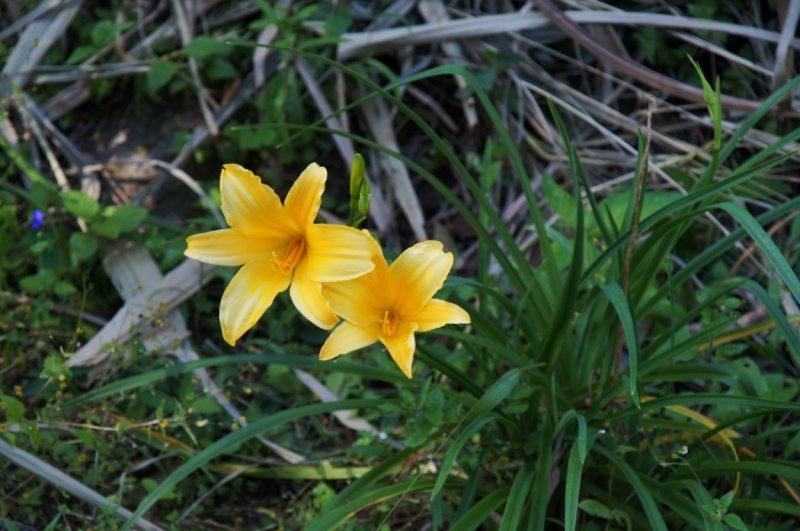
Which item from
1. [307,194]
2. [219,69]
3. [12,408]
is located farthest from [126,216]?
[307,194]

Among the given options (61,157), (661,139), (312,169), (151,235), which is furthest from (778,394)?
(61,157)

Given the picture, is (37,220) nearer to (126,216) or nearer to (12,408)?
(126,216)

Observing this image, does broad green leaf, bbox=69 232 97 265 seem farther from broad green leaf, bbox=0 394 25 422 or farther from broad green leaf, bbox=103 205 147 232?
broad green leaf, bbox=0 394 25 422

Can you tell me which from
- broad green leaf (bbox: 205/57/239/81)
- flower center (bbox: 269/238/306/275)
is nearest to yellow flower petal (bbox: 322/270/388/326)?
flower center (bbox: 269/238/306/275)

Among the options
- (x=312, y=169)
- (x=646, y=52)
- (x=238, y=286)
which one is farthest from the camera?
(x=646, y=52)

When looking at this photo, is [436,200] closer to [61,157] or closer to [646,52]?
[646,52]

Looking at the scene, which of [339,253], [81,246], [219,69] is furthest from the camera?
[219,69]

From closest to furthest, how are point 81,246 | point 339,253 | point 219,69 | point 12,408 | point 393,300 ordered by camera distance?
point 339,253 → point 393,300 → point 12,408 → point 81,246 → point 219,69
